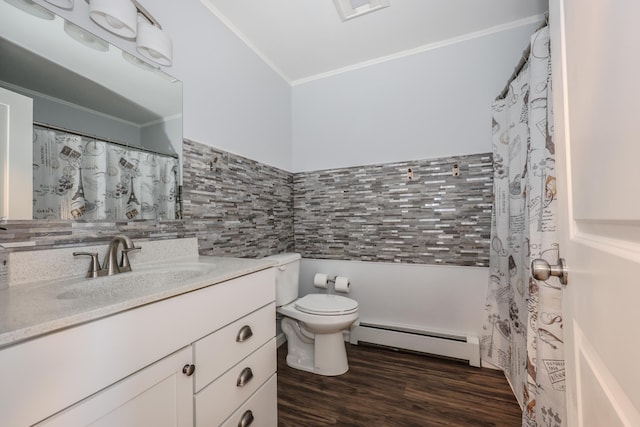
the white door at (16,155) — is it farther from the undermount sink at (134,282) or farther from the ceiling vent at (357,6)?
the ceiling vent at (357,6)

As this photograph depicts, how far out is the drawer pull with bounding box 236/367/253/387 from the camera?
3.36 ft

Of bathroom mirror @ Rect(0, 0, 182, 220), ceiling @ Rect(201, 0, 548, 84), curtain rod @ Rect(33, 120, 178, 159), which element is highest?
ceiling @ Rect(201, 0, 548, 84)

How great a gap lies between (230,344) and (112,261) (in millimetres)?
562

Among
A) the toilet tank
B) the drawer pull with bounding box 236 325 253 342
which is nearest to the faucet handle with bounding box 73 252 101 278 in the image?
the drawer pull with bounding box 236 325 253 342

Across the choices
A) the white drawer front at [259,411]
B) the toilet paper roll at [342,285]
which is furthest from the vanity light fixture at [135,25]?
the toilet paper roll at [342,285]

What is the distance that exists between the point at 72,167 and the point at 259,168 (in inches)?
44.9

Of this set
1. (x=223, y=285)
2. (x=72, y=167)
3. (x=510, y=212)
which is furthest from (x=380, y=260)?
(x=72, y=167)

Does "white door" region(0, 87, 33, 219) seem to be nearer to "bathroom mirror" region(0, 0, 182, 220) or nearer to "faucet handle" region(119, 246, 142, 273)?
"bathroom mirror" region(0, 0, 182, 220)

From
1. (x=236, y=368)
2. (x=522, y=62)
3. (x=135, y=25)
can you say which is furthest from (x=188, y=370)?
(x=522, y=62)

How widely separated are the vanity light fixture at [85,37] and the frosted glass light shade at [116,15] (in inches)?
2.5

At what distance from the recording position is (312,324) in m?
1.75

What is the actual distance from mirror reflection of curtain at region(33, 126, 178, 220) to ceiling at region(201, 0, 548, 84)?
110 cm

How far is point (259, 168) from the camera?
206 centimetres

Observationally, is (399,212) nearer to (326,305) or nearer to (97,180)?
(326,305)
